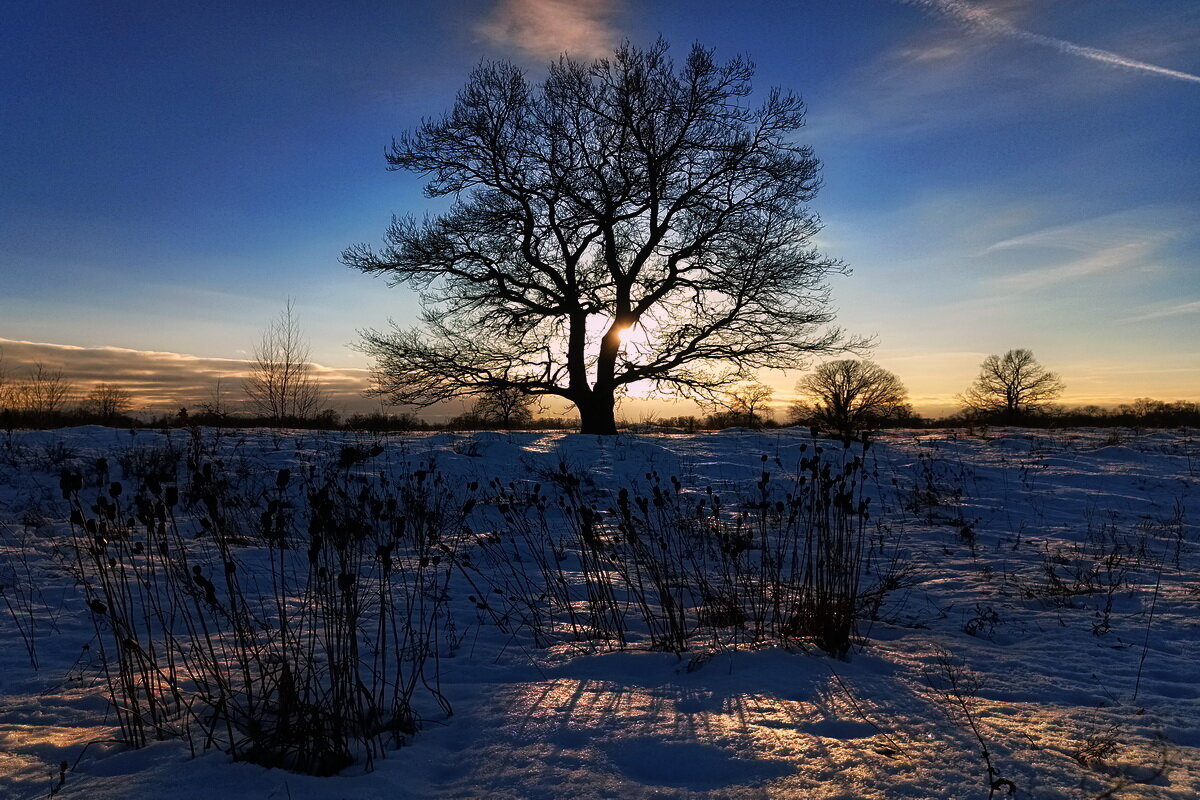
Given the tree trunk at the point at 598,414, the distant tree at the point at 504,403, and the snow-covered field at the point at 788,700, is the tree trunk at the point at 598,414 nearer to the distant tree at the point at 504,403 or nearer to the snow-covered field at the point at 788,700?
the distant tree at the point at 504,403

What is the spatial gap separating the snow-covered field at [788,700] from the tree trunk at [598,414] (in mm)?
9941

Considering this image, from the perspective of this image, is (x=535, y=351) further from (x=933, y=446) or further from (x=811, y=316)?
(x=933, y=446)

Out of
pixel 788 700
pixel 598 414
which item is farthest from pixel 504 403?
pixel 788 700

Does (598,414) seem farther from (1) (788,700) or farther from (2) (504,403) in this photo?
(1) (788,700)

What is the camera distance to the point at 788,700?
9.59ft

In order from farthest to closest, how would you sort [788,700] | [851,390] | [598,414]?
[851,390] → [598,414] → [788,700]

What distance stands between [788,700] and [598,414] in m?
13.4

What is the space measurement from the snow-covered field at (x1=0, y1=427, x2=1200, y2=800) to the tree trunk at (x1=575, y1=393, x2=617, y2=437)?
391 inches

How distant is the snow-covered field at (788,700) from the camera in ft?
7.39

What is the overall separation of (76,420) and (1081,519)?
18.7 m

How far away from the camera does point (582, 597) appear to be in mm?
4961

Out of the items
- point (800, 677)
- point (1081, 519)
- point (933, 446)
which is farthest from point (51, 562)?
point (933, 446)

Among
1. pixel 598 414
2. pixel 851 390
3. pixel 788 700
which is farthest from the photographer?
pixel 851 390

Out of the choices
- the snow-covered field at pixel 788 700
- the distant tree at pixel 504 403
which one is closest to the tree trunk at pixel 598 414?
the distant tree at pixel 504 403
